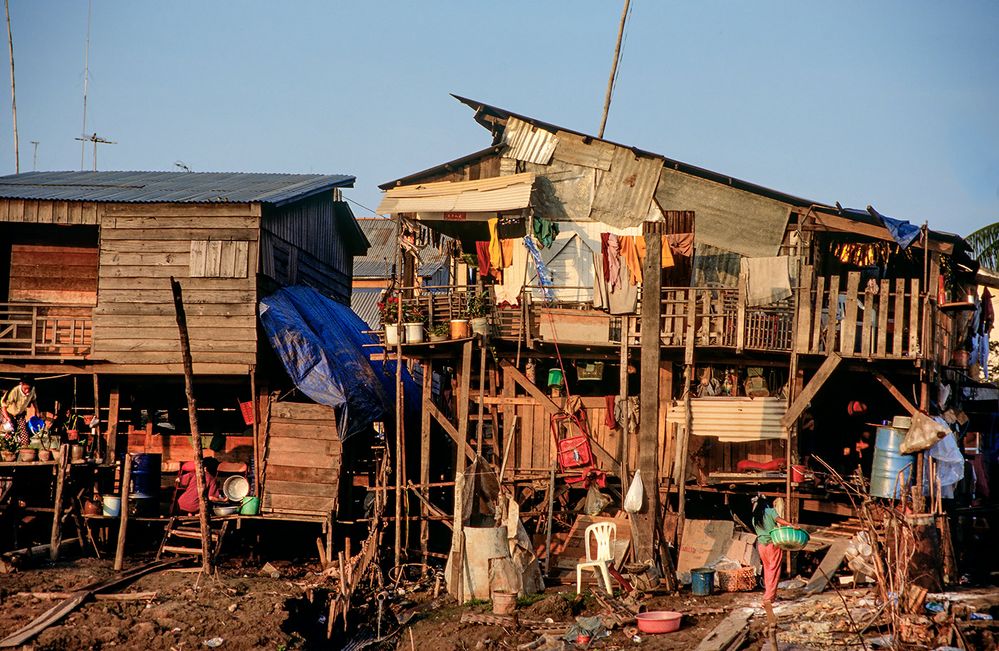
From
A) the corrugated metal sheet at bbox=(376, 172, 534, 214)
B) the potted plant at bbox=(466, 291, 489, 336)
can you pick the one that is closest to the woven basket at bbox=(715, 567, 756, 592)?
the potted plant at bbox=(466, 291, 489, 336)

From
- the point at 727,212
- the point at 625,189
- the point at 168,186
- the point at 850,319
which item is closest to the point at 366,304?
the point at 168,186

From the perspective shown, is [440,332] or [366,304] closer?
[440,332]

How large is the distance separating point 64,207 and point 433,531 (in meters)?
10.1

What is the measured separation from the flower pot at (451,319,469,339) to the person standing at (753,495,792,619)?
5.96 meters

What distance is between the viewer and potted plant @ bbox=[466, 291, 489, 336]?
20.4 metres

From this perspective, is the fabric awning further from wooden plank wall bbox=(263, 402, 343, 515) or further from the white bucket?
the white bucket

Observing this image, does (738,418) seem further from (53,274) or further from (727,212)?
(53,274)

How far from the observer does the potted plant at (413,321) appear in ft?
68.3

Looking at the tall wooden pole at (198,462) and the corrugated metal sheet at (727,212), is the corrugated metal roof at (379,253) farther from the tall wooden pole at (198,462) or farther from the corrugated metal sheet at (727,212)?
the tall wooden pole at (198,462)

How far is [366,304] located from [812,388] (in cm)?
2412

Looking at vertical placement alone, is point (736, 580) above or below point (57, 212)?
below

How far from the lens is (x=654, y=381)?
57.0 feet

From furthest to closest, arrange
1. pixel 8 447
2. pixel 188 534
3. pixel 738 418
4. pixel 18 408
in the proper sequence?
pixel 18 408
pixel 8 447
pixel 188 534
pixel 738 418

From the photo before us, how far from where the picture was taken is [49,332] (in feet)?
75.5
